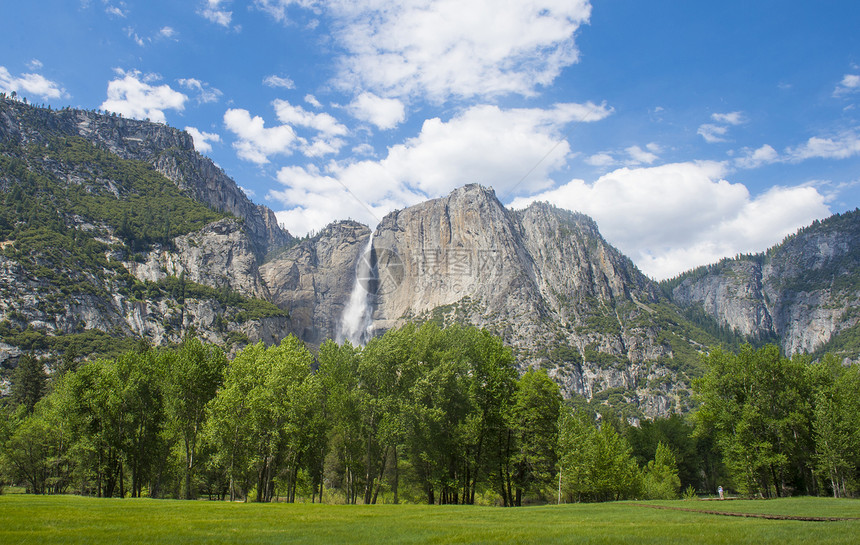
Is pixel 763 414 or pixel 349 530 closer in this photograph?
pixel 349 530

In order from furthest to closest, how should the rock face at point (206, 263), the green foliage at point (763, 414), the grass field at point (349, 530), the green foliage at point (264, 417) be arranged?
the rock face at point (206, 263)
the green foliage at point (763, 414)
the green foliage at point (264, 417)
the grass field at point (349, 530)

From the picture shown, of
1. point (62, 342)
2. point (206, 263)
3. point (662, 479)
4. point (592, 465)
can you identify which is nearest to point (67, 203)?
point (206, 263)

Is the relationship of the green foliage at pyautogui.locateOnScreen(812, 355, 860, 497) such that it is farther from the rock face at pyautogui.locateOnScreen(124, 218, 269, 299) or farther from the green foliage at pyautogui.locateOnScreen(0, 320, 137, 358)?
the rock face at pyautogui.locateOnScreen(124, 218, 269, 299)

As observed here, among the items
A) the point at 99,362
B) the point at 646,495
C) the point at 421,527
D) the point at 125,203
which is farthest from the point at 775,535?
the point at 125,203

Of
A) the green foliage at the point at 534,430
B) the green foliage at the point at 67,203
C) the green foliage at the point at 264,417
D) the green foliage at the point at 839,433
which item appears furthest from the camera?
the green foliage at the point at 67,203

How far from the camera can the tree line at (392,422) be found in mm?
38719

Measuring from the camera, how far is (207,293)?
169500mm

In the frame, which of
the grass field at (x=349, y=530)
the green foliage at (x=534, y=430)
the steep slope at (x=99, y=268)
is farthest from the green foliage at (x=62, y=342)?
the grass field at (x=349, y=530)

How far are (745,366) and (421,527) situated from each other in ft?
136

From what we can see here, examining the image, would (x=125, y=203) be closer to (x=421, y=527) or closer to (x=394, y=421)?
(x=394, y=421)

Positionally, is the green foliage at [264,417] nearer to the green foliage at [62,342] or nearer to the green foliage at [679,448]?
the green foliage at [679,448]

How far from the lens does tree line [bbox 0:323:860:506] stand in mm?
38719

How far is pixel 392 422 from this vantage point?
3888 cm

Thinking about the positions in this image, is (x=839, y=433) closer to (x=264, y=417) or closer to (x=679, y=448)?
(x=264, y=417)
